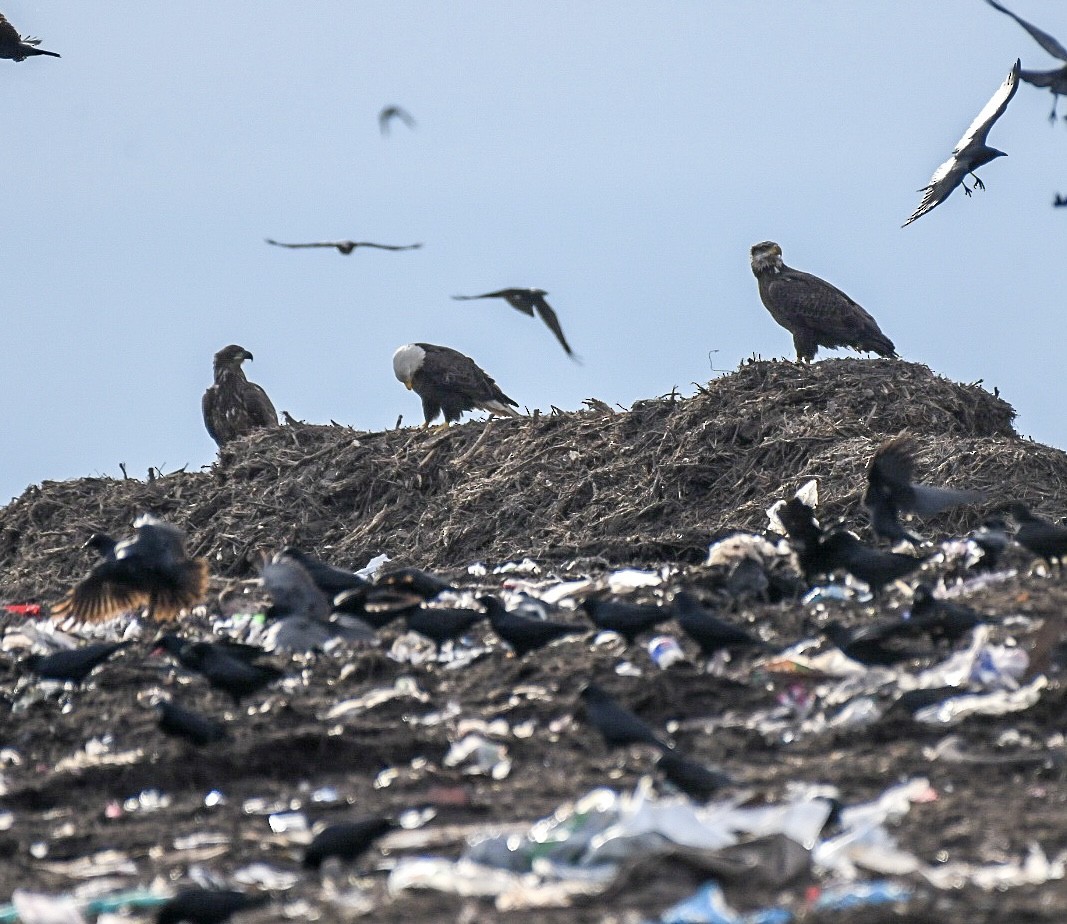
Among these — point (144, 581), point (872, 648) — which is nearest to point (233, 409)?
point (144, 581)

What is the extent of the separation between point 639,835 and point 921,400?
8.42 metres

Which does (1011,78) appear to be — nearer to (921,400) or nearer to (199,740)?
(921,400)

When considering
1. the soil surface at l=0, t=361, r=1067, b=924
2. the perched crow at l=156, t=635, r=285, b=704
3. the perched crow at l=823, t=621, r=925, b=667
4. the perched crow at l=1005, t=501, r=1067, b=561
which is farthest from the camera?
the perched crow at l=1005, t=501, r=1067, b=561

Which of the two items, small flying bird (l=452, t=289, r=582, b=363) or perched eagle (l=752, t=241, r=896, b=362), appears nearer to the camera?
small flying bird (l=452, t=289, r=582, b=363)

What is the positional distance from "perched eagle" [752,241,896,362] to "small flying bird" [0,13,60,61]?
647 cm

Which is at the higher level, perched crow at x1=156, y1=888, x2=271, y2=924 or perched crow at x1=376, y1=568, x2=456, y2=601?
perched crow at x1=376, y1=568, x2=456, y2=601

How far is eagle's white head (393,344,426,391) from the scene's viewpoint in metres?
15.5

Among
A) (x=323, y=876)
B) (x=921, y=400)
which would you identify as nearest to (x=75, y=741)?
(x=323, y=876)

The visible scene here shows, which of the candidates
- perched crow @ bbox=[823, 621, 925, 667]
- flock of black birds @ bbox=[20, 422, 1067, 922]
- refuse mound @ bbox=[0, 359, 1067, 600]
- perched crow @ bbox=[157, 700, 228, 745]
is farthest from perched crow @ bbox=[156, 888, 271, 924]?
refuse mound @ bbox=[0, 359, 1067, 600]

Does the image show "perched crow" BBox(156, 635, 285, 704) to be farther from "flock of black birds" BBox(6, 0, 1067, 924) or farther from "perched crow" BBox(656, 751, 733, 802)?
"perched crow" BBox(656, 751, 733, 802)

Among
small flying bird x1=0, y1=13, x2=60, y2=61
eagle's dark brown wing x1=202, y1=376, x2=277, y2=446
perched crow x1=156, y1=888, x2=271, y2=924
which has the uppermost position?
small flying bird x1=0, y1=13, x2=60, y2=61

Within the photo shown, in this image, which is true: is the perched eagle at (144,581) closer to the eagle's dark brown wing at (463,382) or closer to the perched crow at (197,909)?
the perched crow at (197,909)

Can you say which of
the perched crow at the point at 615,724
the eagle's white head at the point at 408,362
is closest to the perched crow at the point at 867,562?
the perched crow at the point at 615,724

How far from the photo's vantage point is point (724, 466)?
35.9 ft
